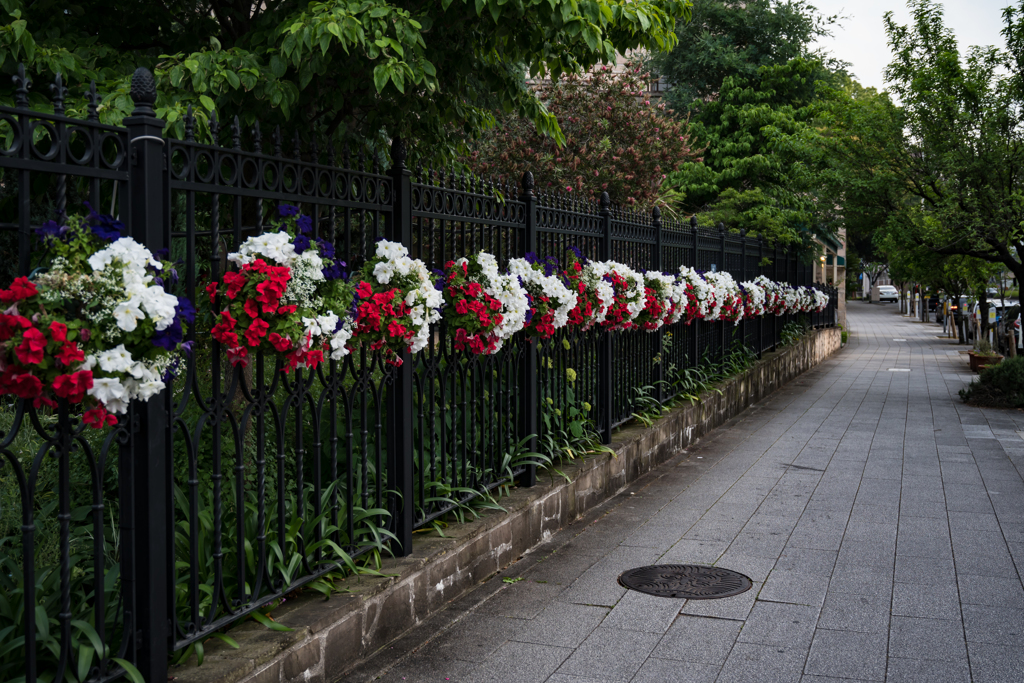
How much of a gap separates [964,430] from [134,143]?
10577 mm

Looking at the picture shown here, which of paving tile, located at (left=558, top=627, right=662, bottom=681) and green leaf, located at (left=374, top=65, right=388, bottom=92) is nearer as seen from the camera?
paving tile, located at (left=558, top=627, right=662, bottom=681)

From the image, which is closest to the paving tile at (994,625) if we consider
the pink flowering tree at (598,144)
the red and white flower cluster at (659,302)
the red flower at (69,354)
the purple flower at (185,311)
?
the purple flower at (185,311)

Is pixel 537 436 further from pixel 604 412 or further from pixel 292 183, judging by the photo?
pixel 292 183

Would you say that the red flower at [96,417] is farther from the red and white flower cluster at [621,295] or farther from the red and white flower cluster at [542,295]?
the red and white flower cluster at [621,295]

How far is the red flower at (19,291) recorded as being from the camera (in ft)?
8.32

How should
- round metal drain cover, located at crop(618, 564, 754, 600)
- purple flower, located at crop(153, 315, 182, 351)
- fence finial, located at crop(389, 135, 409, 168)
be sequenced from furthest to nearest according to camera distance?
1. round metal drain cover, located at crop(618, 564, 754, 600)
2. fence finial, located at crop(389, 135, 409, 168)
3. purple flower, located at crop(153, 315, 182, 351)

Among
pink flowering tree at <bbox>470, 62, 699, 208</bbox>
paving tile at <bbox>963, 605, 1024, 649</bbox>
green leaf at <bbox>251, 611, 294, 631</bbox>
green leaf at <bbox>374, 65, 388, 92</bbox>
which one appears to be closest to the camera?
green leaf at <bbox>251, 611, 294, 631</bbox>

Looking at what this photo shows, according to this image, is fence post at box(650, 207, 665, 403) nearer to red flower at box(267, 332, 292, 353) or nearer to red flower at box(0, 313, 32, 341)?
red flower at box(267, 332, 292, 353)

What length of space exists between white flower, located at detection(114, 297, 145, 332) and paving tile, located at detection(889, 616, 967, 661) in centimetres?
347

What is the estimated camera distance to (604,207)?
26.2ft

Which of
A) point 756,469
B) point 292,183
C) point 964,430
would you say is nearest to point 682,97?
point 964,430

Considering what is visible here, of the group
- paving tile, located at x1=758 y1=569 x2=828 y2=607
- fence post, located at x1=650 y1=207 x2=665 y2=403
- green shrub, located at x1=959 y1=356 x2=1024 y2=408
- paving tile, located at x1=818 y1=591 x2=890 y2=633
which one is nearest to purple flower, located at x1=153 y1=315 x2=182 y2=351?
paving tile, located at x1=818 y1=591 x2=890 y2=633

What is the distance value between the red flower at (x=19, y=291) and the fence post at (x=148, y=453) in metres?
0.50

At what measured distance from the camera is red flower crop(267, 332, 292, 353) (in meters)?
3.39
